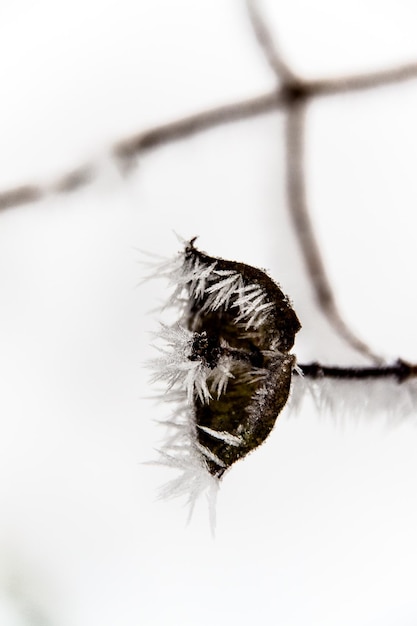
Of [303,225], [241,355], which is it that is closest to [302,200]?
[303,225]

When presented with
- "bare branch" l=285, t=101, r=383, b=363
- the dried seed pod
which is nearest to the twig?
"bare branch" l=285, t=101, r=383, b=363

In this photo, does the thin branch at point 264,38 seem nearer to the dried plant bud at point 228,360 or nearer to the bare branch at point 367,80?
the bare branch at point 367,80

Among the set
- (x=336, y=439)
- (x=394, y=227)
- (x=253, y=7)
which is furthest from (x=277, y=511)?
(x=253, y=7)

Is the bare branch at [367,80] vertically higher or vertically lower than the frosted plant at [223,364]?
higher

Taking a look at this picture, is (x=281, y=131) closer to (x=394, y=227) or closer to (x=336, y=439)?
(x=394, y=227)

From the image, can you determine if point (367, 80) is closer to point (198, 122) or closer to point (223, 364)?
point (198, 122)

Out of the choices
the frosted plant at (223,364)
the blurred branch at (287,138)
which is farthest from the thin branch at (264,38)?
the frosted plant at (223,364)
